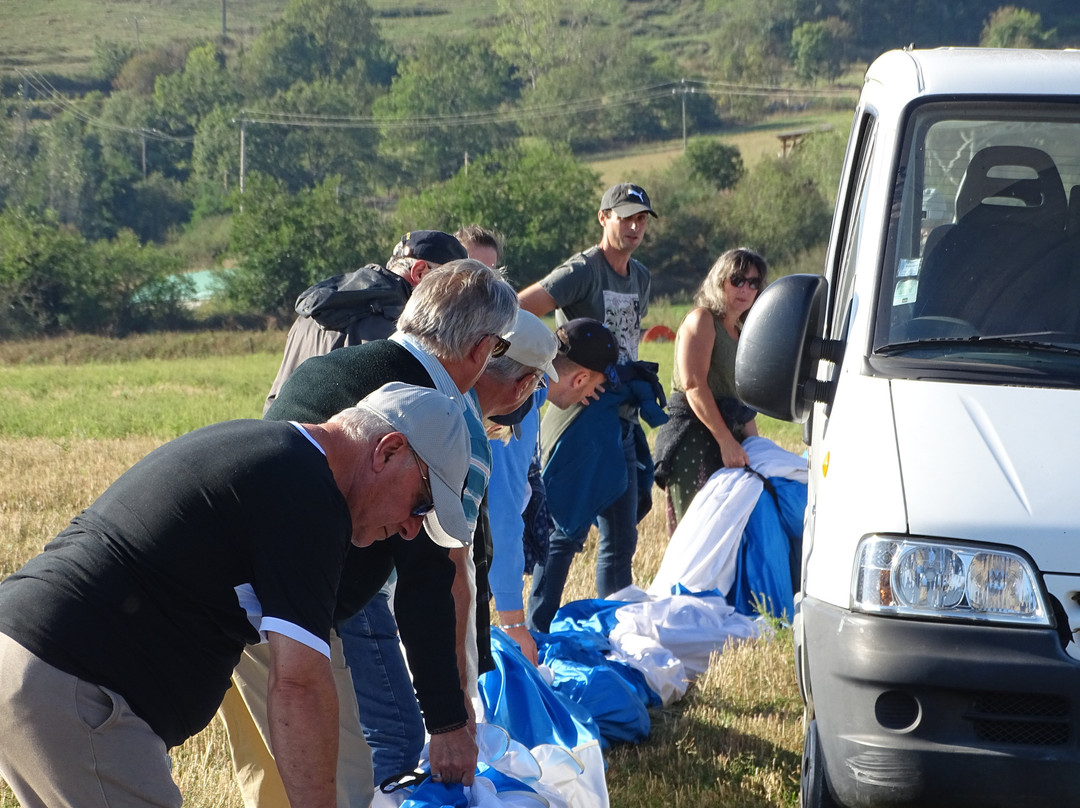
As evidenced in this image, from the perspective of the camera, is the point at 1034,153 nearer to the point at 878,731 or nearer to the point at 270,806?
the point at 878,731

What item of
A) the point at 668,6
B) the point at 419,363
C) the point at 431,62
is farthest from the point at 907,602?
the point at 668,6

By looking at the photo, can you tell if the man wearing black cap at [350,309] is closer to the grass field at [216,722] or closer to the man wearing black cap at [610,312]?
the grass field at [216,722]

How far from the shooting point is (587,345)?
4.86 metres

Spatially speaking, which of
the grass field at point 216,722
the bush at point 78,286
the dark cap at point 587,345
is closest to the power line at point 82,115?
the bush at point 78,286

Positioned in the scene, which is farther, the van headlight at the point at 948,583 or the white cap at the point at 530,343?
the white cap at the point at 530,343

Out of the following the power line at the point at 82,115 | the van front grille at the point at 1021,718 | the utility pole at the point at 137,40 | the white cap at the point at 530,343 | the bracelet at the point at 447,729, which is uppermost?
the utility pole at the point at 137,40

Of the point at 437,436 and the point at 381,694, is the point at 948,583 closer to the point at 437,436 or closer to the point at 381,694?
the point at 437,436

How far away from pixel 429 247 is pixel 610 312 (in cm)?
194

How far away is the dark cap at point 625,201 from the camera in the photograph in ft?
20.7

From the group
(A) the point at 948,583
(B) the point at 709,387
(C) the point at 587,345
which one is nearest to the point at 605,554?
(B) the point at 709,387

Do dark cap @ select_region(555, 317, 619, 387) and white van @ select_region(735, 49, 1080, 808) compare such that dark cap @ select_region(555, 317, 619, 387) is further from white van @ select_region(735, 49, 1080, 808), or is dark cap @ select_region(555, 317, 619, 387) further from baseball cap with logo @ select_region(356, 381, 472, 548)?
baseball cap with logo @ select_region(356, 381, 472, 548)

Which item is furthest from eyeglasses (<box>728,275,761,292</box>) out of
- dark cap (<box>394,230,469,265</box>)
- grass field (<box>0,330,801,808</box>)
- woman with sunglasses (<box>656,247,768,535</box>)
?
dark cap (<box>394,230,469,265</box>)

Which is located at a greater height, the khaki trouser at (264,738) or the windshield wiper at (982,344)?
the windshield wiper at (982,344)

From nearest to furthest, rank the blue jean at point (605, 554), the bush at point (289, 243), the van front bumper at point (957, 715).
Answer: the van front bumper at point (957, 715) → the blue jean at point (605, 554) → the bush at point (289, 243)
